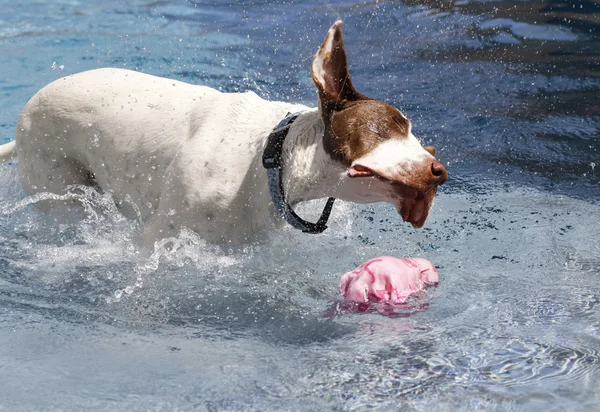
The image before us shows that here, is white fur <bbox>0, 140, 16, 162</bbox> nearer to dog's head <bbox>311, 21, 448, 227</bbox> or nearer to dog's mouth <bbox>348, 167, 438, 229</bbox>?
dog's head <bbox>311, 21, 448, 227</bbox>

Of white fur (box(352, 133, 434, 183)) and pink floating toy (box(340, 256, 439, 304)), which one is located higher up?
white fur (box(352, 133, 434, 183))

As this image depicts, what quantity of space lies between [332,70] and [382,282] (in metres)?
0.88

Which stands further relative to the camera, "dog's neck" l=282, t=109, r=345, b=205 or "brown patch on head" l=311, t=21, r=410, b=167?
"dog's neck" l=282, t=109, r=345, b=205

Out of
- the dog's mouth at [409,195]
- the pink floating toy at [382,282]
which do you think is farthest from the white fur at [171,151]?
the pink floating toy at [382,282]

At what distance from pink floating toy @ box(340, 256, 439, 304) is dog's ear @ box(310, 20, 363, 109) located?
763 mm

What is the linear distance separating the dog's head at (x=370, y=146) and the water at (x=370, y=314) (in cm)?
55

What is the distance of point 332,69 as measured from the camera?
278 centimetres

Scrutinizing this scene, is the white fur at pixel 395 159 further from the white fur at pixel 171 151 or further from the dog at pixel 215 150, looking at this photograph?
the white fur at pixel 171 151

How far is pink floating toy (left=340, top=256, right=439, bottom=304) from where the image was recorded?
10.6 ft

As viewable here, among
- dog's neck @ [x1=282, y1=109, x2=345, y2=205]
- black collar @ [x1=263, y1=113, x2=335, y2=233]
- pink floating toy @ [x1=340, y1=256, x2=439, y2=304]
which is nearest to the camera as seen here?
dog's neck @ [x1=282, y1=109, x2=345, y2=205]

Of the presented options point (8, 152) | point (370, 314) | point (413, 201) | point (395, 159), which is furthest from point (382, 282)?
point (8, 152)

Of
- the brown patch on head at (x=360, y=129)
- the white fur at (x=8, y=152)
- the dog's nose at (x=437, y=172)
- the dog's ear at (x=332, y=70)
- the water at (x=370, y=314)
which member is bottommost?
the water at (x=370, y=314)

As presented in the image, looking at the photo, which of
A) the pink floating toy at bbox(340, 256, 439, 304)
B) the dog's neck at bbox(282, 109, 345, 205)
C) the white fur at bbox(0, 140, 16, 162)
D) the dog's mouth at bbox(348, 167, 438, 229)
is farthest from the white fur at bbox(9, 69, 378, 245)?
the pink floating toy at bbox(340, 256, 439, 304)

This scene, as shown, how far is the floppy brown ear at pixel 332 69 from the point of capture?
2.75 meters
